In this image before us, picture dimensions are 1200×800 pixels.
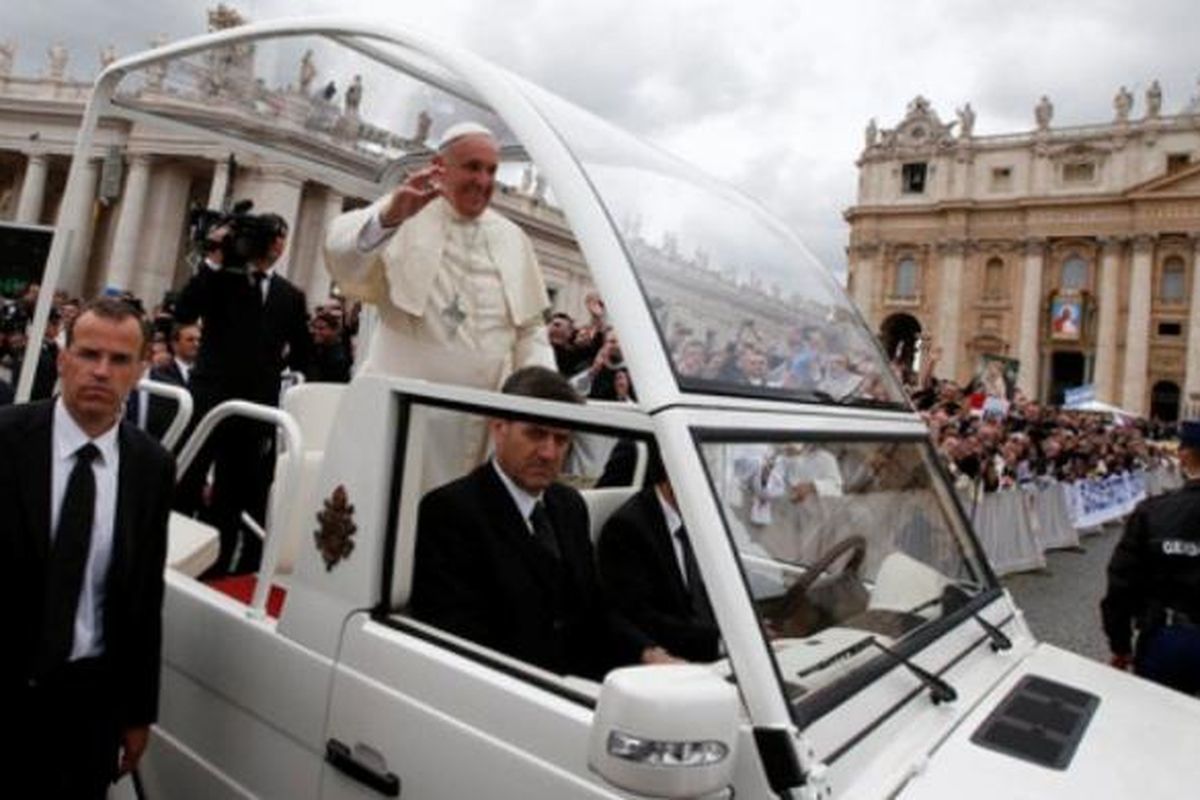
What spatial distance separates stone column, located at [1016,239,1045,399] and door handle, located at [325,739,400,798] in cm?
6429

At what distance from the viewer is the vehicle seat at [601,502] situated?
2.96 m

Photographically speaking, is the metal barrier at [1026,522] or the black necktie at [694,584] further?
the metal barrier at [1026,522]

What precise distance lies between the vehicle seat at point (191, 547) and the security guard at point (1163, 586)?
4.10 meters

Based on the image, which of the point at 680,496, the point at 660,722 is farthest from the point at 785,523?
the point at 660,722

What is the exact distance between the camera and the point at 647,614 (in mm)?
2383

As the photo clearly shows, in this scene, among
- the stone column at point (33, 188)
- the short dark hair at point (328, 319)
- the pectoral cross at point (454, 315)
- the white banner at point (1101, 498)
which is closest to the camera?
the pectoral cross at point (454, 315)

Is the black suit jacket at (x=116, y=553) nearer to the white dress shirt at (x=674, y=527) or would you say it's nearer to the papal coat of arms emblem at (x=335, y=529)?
the papal coat of arms emblem at (x=335, y=529)

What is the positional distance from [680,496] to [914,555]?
3.98 ft

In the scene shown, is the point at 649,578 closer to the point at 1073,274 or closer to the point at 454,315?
the point at 454,315

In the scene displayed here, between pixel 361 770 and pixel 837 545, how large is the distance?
1.36m

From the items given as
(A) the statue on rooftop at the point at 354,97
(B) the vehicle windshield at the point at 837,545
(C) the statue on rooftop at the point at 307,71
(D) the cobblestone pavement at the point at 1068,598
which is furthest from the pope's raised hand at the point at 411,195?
(D) the cobblestone pavement at the point at 1068,598

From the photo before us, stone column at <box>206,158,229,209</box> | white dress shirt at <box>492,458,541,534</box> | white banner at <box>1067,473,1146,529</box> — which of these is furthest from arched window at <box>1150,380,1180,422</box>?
white dress shirt at <box>492,458,541,534</box>

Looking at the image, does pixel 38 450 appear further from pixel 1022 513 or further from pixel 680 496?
pixel 1022 513

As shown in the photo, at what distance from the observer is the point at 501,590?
88.5 inches
